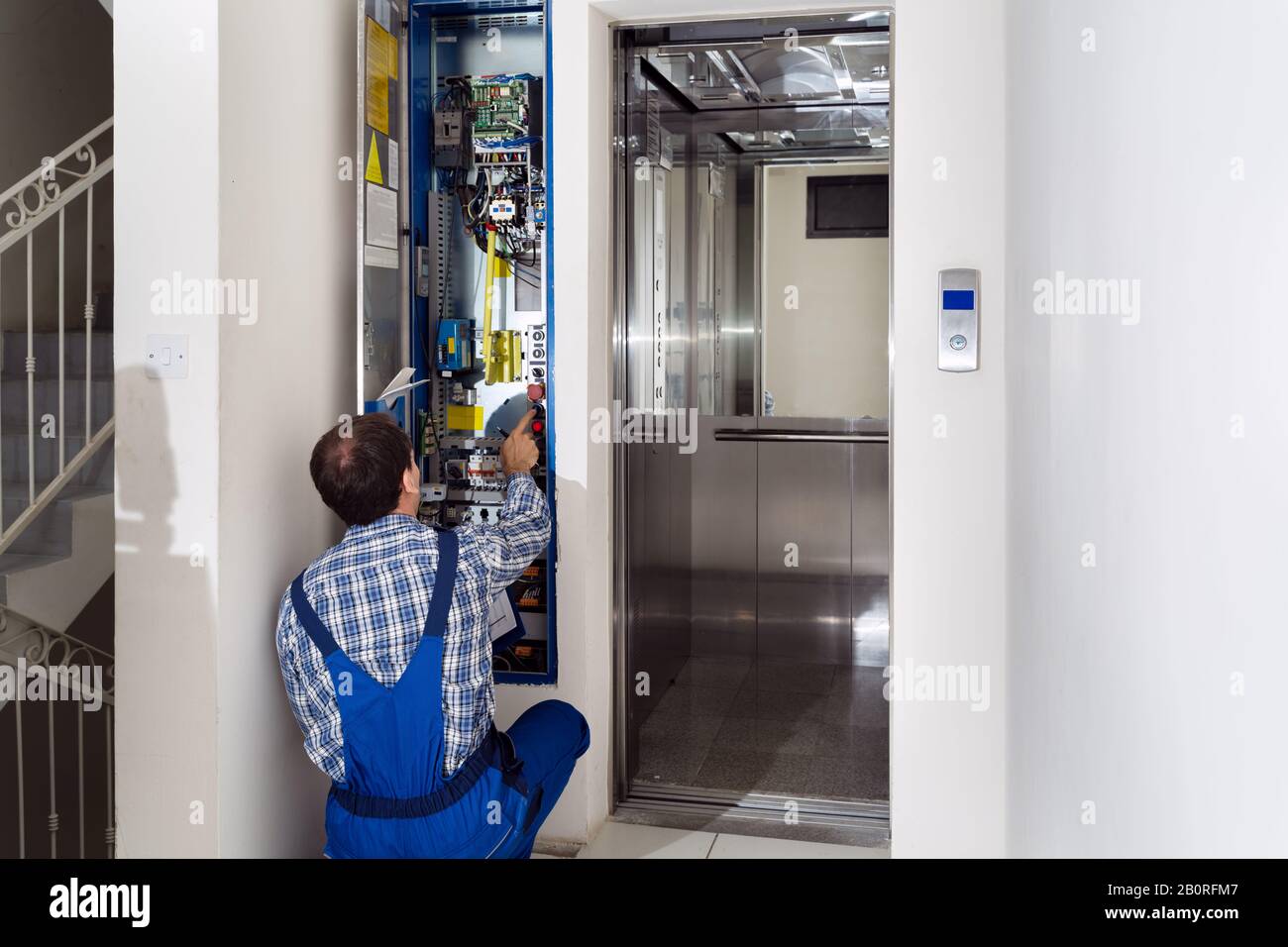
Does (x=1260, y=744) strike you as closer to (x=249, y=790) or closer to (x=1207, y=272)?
(x=1207, y=272)

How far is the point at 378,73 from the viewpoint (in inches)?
125

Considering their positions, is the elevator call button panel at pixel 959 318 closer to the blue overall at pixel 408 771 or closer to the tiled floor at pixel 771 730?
the blue overall at pixel 408 771

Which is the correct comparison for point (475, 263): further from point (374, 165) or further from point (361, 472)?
point (361, 472)

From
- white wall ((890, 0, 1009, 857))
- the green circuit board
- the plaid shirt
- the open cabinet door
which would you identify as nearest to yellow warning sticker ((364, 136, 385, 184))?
the open cabinet door

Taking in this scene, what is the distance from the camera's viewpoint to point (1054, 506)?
2.38 meters

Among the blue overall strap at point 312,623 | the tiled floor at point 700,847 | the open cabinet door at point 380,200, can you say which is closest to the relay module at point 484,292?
the open cabinet door at point 380,200

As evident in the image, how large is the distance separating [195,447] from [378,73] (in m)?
1.30

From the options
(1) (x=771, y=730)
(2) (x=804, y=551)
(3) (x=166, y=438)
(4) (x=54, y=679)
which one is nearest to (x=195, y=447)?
(3) (x=166, y=438)

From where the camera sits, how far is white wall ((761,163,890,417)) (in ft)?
16.4

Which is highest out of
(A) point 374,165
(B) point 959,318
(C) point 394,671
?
(A) point 374,165

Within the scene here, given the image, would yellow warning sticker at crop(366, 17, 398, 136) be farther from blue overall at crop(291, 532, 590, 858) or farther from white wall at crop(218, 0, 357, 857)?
blue overall at crop(291, 532, 590, 858)

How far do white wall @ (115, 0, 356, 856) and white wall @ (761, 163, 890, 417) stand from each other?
2767mm

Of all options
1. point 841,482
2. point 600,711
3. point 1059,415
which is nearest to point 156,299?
point 600,711

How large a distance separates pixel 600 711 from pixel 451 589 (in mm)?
1148
